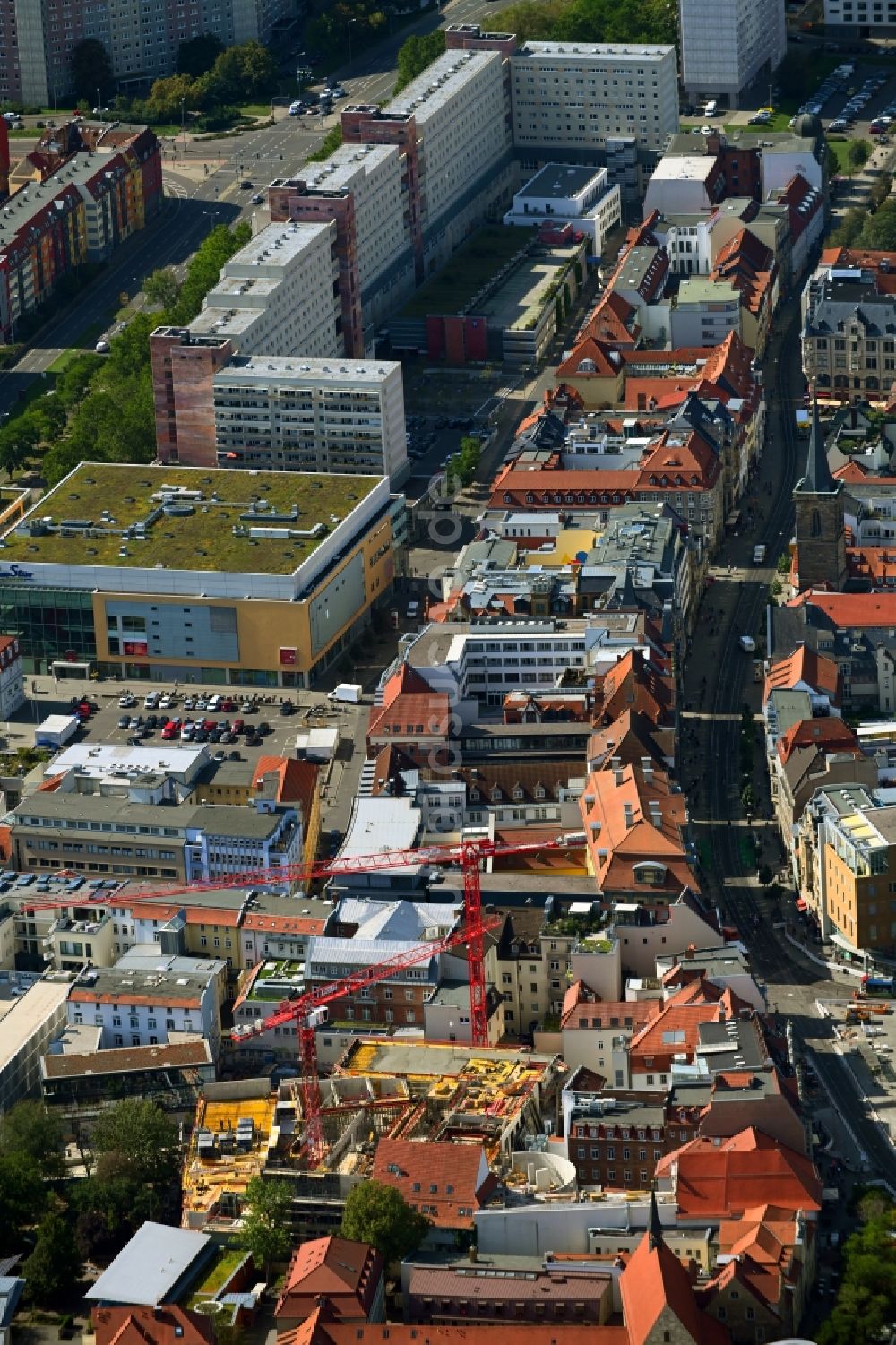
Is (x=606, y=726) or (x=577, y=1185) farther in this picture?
(x=606, y=726)

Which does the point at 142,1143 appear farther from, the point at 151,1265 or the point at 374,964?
the point at 374,964

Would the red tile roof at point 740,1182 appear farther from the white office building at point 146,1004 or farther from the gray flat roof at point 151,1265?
the white office building at point 146,1004

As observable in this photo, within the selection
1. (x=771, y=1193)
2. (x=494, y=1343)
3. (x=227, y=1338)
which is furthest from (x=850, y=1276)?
(x=227, y=1338)

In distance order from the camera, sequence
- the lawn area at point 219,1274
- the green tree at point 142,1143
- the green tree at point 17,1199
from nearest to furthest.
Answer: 1. the lawn area at point 219,1274
2. the green tree at point 17,1199
3. the green tree at point 142,1143

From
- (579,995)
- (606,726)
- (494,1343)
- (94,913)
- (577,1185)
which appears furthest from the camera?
(606,726)

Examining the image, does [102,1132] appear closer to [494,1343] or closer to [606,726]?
[494,1343]

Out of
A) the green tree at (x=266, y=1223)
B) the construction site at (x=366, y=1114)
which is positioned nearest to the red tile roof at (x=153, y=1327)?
the green tree at (x=266, y=1223)

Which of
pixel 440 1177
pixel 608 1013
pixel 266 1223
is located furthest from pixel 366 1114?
pixel 608 1013
